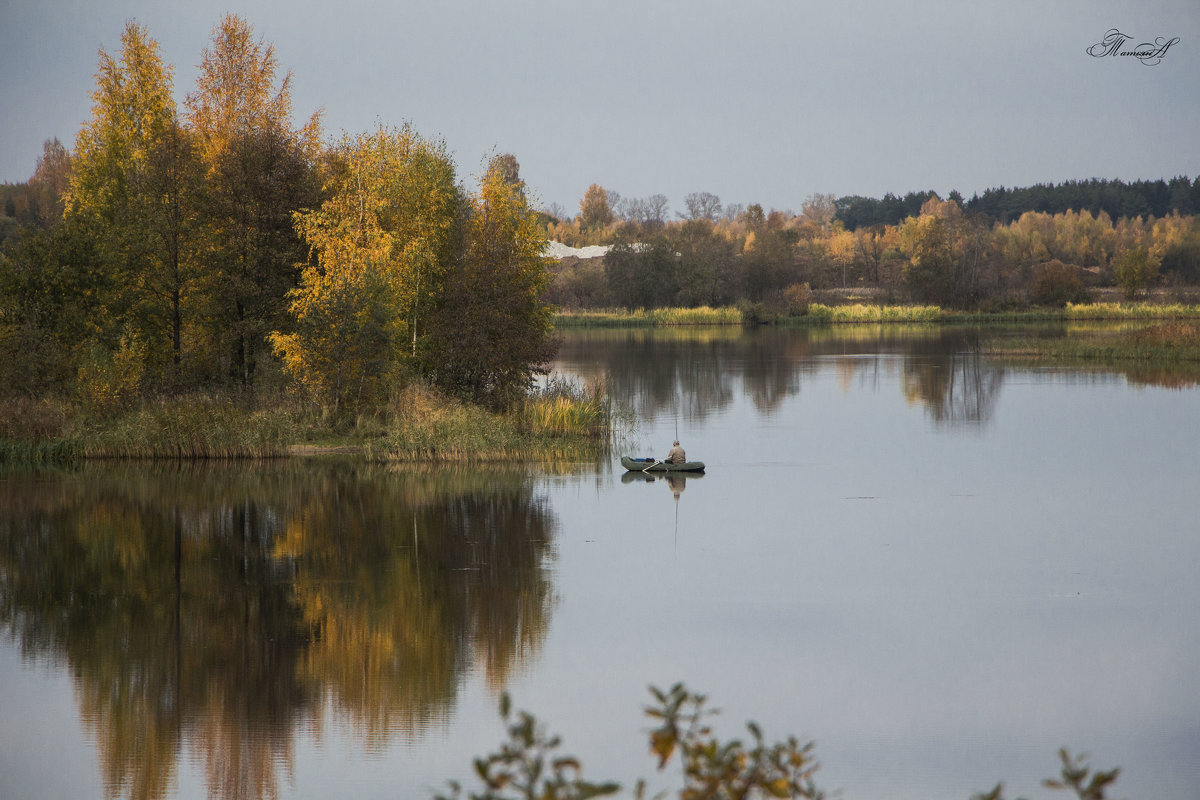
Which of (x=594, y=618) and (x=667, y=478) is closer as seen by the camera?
(x=594, y=618)

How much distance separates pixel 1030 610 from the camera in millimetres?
13203

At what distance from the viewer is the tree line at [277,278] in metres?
24.5

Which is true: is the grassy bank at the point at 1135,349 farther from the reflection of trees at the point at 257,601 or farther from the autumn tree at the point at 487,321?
the reflection of trees at the point at 257,601

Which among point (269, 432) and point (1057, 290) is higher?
point (1057, 290)

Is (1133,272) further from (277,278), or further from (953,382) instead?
(277,278)

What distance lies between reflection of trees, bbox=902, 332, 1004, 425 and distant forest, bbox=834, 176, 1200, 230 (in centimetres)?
11860

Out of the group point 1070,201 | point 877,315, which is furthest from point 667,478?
point 1070,201

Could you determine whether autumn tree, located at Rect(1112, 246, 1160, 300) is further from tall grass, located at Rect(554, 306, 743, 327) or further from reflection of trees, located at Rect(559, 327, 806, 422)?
reflection of trees, located at Rect(559, 327, 806, 422)

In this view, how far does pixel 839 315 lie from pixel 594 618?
8030 cm

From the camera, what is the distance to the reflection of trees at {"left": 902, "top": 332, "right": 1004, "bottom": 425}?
107 feet

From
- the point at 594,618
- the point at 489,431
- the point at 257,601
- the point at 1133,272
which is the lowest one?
the point at 594,618

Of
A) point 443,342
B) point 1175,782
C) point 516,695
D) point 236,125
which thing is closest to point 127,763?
point 516,695

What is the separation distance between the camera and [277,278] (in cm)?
2666

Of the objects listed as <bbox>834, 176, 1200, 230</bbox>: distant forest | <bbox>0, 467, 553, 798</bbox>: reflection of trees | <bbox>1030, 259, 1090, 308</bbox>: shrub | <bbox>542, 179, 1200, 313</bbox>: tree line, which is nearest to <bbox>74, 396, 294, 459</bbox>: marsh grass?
<bbox>0, 467, 553, 798</bbox>: reflection of trees
